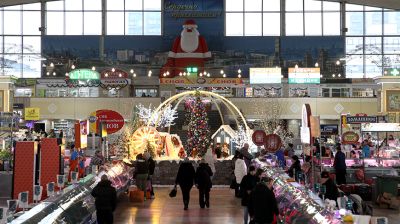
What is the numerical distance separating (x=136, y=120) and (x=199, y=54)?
1686 centimetres

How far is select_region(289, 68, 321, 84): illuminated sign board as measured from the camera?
35625 millimetres

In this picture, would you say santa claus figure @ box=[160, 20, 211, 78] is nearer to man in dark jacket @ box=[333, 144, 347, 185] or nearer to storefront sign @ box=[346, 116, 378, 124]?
storefront sign @ box=[346, 116, 378, 124]

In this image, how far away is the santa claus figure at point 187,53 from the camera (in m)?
39.4

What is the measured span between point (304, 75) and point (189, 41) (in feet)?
24.6

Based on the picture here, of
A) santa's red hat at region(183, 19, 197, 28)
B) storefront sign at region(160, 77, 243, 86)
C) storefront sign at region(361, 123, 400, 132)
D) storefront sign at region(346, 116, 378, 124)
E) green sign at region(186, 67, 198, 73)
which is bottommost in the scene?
storefront sign at region(361, 123, 400, 132)

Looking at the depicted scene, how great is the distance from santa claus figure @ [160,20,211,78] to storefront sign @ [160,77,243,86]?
10.4ft

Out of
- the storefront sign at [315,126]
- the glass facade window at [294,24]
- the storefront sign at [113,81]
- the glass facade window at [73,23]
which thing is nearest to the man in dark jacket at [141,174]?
the storefront sign at [315,126]

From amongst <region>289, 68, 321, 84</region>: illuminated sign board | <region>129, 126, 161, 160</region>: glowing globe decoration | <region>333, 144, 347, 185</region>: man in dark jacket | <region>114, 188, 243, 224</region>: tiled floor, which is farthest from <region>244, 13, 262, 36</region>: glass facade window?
<region>114, 188, 243, 224</region>: tiled floor

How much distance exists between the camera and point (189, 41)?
3988 cm

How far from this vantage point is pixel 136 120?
23391mm

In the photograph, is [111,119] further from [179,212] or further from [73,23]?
[73,23]

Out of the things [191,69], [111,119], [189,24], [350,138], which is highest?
Answer: [189,24]

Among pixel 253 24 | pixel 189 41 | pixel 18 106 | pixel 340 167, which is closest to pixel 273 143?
pixel 340 167

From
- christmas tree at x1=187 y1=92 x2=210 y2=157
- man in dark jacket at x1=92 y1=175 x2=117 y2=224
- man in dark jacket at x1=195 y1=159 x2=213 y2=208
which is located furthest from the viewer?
christmas tree at x1=187 y1=92 x2=210 y2=157
